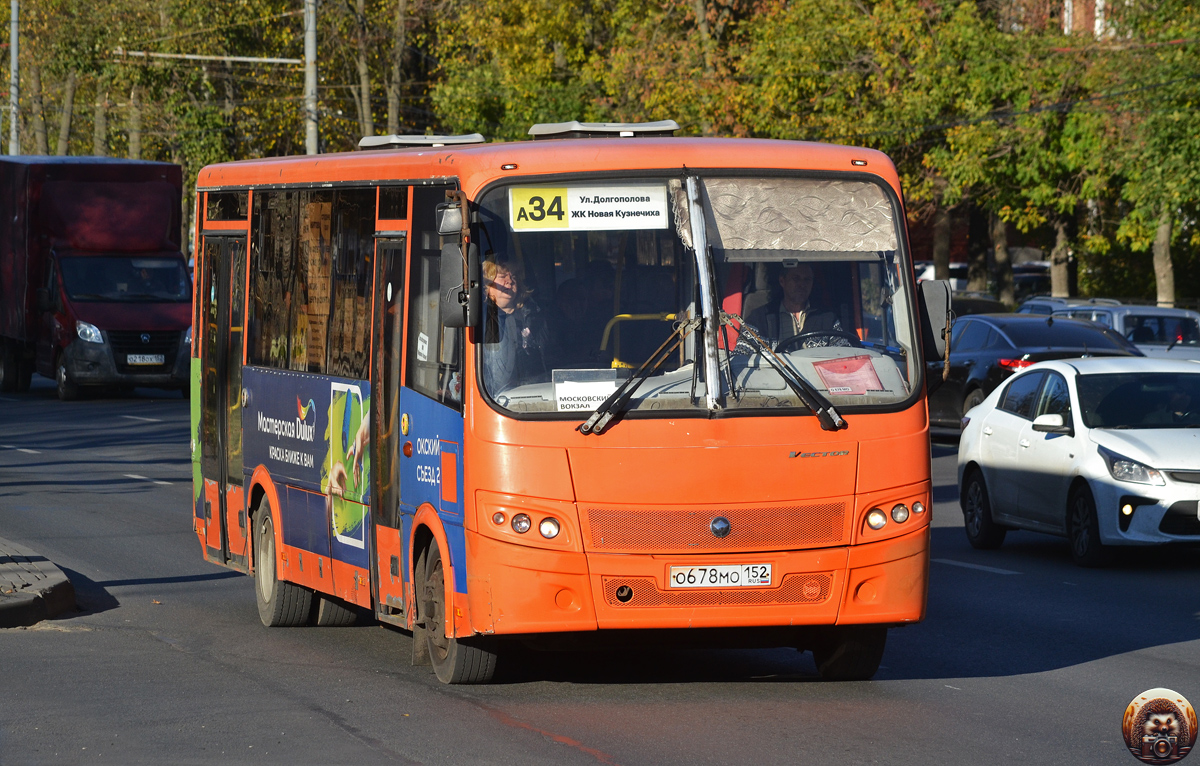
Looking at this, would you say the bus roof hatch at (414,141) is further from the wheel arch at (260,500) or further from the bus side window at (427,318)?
the wheel arch at (260,500)

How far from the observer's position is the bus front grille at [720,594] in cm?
789

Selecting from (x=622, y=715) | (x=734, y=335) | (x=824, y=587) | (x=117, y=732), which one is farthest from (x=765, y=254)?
(x=117, y=732)

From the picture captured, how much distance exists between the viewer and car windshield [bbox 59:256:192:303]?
31391 mm

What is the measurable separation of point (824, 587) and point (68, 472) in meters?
14.2

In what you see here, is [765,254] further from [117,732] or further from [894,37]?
[894,37]

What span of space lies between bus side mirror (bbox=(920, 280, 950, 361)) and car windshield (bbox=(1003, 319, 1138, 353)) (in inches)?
590

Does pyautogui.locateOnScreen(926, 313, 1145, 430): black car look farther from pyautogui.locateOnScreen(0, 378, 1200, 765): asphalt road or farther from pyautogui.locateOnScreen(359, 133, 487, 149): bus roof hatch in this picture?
pyautogui.locateOnScreen(359, 133, 487, 149): bus roof hatch

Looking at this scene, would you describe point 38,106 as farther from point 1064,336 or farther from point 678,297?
point 678,297

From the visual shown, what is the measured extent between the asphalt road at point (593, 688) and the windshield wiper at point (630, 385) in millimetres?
1229

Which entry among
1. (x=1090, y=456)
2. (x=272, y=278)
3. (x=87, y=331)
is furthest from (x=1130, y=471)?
(x=87, y=331)

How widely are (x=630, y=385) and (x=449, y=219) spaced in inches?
43.7

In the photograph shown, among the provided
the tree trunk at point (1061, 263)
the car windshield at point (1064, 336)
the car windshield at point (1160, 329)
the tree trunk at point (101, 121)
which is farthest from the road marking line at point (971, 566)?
the tree trunk at point (101, 121)

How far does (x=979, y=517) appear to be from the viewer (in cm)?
1505

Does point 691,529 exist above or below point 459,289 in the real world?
below
